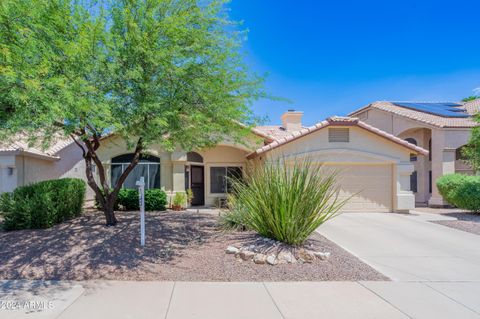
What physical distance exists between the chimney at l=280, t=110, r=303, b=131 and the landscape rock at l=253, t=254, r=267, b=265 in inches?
612

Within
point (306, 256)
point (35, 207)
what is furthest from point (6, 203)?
point (306, 256)

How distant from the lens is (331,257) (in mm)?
7250

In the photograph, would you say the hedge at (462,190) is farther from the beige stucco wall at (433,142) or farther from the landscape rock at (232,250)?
the landscape rock at (232,250)

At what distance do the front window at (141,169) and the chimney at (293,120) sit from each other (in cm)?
962

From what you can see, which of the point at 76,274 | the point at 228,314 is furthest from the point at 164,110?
the point at 228,314

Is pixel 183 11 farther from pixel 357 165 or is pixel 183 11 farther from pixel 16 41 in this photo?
pixel 357 165

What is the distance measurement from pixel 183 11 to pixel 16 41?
12.9ft

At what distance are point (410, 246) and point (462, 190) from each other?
7.99 metres

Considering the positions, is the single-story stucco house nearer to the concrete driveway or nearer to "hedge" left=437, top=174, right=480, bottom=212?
"hedge" left=437, top=174, right=480, bottom=212

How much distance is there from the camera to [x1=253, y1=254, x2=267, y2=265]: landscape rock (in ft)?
22.6

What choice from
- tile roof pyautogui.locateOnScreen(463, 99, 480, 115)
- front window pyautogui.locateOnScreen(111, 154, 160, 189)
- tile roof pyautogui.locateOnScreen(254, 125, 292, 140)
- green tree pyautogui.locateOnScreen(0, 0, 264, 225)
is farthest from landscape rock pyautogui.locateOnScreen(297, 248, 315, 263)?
tile roof pyautogui.locateOnScreen(463, 99, 480, 115)

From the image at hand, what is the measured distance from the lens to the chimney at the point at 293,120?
71.4 feet

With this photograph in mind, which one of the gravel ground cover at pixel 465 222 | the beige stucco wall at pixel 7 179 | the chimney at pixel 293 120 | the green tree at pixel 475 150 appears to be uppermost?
the chimney at pixel 293 120

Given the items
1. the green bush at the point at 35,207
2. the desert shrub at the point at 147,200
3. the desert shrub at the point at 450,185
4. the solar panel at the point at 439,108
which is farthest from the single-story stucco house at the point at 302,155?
the green bush at the point at 35,207
